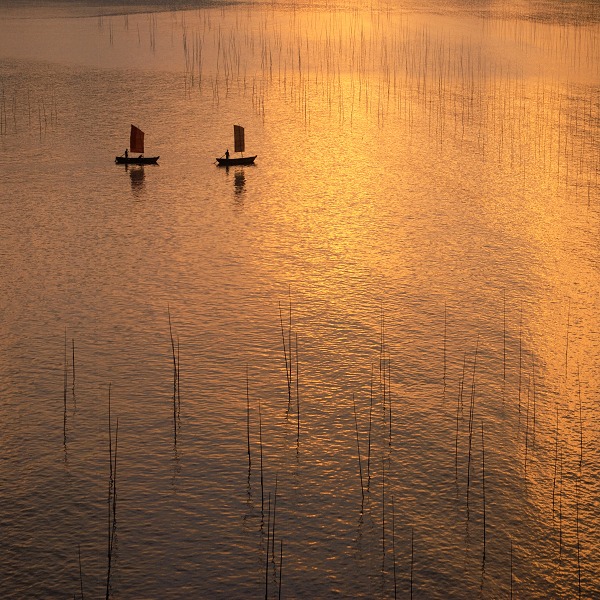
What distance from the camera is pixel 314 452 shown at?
1277 inches

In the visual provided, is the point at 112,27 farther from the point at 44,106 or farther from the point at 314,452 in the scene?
the point at 314,452

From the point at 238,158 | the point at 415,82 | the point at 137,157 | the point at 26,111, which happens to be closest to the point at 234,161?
the point at 238,158

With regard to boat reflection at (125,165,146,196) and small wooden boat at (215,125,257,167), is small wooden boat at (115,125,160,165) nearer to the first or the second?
boat reflection at (125,165,146,196)

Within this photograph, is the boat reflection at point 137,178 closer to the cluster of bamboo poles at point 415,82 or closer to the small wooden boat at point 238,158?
the small wooden boat at point 238,158

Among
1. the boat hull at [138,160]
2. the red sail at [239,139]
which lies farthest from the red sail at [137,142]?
the red sail at [239,139]

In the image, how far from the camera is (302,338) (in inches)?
1588

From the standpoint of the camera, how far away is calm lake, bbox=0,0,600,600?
91.4ft

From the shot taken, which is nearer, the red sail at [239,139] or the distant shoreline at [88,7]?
the red sail at [239,139]

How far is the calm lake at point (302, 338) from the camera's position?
27.8 meters

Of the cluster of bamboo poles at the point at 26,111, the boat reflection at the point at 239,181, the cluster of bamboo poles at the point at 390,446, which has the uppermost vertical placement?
the cluster of bamboo poles at the point at 26,111

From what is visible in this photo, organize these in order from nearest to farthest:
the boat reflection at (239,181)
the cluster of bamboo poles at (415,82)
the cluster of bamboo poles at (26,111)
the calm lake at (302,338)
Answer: the calm lake at (302,338) < the boat reflection at (239,181) < the cluster of bamboo poles at (415,82) < the cluster of bamboo poles at (26,111)

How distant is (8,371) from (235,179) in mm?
28019

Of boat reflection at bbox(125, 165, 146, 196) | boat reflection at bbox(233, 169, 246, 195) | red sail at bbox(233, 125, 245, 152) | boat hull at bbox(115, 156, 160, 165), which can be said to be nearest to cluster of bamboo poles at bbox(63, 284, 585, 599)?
boat reflection at bbox(233, 169, 246, 195)

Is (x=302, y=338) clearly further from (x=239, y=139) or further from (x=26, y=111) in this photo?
(x=26, y=111)
